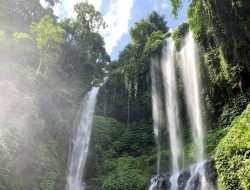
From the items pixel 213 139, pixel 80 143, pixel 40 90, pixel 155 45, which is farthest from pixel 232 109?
pixel 40 90

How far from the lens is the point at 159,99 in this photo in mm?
25875

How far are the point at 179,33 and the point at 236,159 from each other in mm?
14917

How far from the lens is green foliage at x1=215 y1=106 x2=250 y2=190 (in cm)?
1138

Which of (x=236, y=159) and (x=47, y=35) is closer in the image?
(x=236, y=159)

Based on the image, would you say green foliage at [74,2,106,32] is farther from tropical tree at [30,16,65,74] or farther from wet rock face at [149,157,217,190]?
wet rock face at [149,157,217,190]

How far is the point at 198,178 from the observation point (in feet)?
47.9

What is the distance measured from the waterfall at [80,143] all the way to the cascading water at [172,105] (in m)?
6.21

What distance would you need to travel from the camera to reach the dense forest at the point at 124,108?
1617 cm

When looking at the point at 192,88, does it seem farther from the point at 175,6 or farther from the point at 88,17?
the point at 88,17

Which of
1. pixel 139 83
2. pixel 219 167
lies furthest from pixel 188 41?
pixel 219 167

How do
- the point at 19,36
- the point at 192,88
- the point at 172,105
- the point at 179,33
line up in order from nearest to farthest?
1. the point at 192,88
2. the point at 172,105
3. the point at 179,33
4. the point at 19,36

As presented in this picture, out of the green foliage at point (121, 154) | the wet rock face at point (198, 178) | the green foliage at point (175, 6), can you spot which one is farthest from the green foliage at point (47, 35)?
the wet rock face at point (198, 178)

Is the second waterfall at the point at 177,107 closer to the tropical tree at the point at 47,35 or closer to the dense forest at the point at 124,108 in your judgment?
the dense forest at the point at 124,108

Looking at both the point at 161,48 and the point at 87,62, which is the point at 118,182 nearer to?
the point at 161,48
